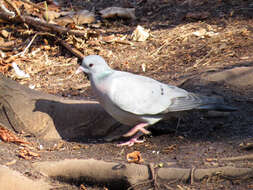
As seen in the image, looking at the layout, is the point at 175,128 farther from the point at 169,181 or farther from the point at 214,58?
the point at 214,58

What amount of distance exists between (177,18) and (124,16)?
2.96 feet

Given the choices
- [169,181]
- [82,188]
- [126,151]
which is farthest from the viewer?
[126,151]

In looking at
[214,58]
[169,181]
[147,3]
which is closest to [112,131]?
[169,181]

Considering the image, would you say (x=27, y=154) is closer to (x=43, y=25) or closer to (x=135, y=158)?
(x=135, y=158)

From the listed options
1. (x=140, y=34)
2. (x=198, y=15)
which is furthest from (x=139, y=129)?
(x=198, y=15)

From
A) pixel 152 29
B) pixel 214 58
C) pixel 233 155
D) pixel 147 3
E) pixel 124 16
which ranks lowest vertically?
pixel 233 155

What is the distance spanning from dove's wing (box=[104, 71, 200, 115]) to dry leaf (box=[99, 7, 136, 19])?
346 centimetres

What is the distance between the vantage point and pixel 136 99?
3.38 meters

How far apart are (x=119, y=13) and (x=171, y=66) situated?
2.12m

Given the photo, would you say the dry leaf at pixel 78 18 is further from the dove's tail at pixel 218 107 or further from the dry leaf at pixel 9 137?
the dove's tail at pixel 218 107

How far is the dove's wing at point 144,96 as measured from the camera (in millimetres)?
3338

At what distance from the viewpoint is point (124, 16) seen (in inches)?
269

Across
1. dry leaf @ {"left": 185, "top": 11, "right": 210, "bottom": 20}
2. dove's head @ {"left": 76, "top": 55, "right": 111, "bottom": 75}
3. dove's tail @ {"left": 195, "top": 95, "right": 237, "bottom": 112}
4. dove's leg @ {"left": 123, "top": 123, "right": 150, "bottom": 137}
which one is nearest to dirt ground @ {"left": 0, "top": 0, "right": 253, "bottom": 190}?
dry leaf @ {"left": 185, "top": 11, "right": 210, "bottom": 20}

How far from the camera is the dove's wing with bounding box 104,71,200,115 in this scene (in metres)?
3.34
